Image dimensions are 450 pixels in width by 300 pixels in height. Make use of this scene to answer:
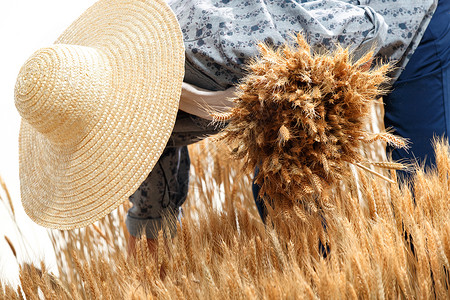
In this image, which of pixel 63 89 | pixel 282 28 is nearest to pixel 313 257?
pixel 282 28

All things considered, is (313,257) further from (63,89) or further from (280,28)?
(63,89)

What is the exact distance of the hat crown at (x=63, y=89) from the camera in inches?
41.7

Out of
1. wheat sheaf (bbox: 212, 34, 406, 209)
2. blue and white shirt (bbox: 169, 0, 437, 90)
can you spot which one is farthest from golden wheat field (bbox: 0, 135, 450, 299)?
blue and white shirt (bbox: 169, 0, 437, 90)

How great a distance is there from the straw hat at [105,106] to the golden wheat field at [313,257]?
6.7 inches

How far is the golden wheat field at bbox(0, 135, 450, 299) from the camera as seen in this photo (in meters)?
0.87

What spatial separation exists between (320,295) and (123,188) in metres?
0.47

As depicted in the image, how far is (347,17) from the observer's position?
1101 millimetres

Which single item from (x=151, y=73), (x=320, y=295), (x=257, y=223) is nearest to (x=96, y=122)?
(x=151, y=73)

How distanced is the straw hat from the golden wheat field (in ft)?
0.56

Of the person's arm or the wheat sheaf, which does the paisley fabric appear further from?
the wheat sheaf

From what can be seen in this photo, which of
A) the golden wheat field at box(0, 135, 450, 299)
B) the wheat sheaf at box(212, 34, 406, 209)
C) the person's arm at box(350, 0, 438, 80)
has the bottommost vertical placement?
the golden wheat field at box(0, 135, 450, 299)

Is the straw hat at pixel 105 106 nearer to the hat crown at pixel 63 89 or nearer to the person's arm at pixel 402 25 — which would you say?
the hat crown at pixel 63 89

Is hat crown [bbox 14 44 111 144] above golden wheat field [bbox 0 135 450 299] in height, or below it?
Result: above

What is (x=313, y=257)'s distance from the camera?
3.28ft
